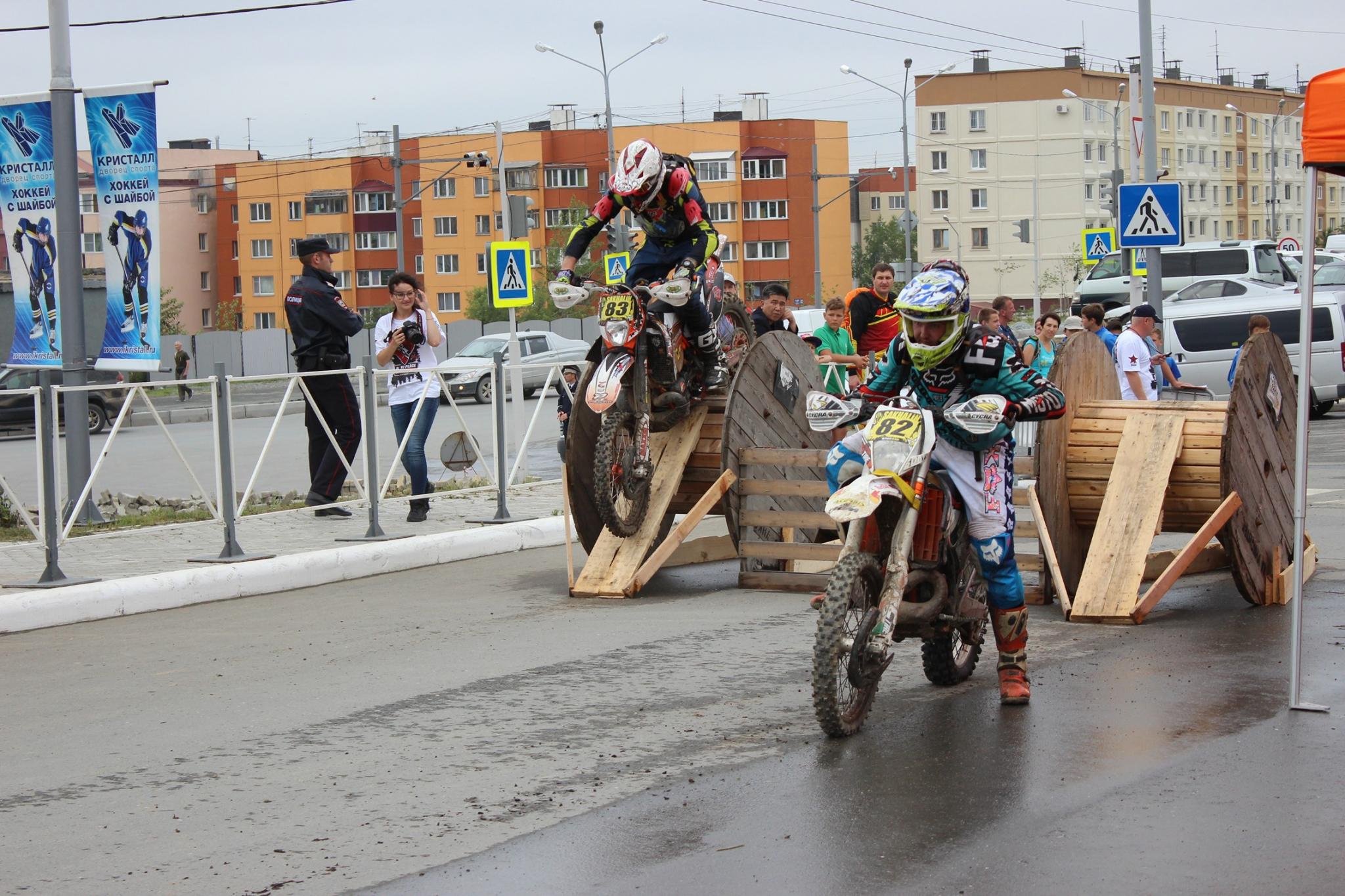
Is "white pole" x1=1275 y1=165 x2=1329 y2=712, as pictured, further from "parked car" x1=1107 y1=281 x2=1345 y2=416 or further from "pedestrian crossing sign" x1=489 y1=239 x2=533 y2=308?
"parked car" x1=1107 y1=281 x2=1345 y2=416

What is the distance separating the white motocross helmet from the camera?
33.8ft

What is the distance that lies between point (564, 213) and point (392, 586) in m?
90.6

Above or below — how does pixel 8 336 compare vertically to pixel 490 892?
above

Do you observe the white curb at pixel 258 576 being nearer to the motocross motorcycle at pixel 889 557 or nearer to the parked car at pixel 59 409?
the parked car at pixel 59 409

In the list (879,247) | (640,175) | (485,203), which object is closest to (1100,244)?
(640,175)

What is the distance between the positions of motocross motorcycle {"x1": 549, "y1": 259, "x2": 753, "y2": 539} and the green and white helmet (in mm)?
3402

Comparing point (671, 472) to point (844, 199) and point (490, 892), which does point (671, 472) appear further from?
point (844, 199)

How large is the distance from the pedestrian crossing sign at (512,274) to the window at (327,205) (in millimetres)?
90495

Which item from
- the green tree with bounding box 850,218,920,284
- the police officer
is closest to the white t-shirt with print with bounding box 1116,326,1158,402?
the police officer

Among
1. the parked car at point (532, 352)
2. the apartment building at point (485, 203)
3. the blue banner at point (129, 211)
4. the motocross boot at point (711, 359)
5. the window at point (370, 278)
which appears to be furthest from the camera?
the window at point (370, 278)

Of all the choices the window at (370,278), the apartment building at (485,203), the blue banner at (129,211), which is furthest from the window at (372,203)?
the blue banner at (129,211)

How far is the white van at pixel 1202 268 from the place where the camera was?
36.7 m

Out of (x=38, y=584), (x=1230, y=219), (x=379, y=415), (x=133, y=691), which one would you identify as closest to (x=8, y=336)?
(x=379, y=415)

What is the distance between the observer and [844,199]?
4500 inches
